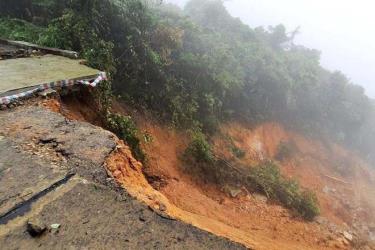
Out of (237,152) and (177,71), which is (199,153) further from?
(177,71)

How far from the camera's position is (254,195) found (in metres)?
10.4

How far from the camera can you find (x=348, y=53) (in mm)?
105562

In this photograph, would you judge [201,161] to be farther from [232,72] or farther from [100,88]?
[232,72]

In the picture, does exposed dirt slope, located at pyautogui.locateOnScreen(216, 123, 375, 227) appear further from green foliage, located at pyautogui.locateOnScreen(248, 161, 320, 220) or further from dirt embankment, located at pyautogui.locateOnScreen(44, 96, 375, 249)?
green foliage, located at pyautogui.locateOnScreen(248, 161, 320, 220)

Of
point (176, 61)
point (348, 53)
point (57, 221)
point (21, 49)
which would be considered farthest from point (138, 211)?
point (348, 53)

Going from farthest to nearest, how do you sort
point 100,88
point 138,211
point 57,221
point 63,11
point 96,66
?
point 63,11 → point 96,66 → point 100,88 → point 138,211 → point 57,221

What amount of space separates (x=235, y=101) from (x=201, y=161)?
666 centimetres

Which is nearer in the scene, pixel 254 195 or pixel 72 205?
pixel 72 205

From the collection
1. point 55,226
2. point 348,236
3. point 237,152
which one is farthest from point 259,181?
point 55,226

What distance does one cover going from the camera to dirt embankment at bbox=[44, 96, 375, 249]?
4.45 m

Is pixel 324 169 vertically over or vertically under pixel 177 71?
under

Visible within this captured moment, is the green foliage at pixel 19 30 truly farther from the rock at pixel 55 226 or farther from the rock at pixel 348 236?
the rock at pixel 348 236

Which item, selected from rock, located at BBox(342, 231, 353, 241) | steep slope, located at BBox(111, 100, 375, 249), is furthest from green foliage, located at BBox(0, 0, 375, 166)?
rock, located at BBox(342, 231, 353, 241)

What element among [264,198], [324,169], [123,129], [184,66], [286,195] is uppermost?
[184,66]
